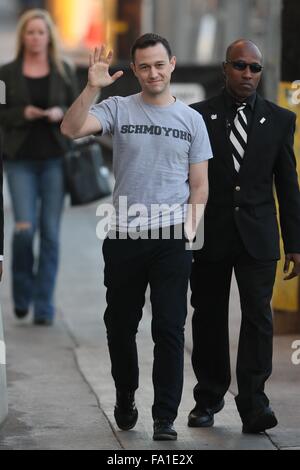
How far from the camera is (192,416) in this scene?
6605mm

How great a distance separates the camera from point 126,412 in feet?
21.3

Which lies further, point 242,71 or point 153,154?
point 242,71

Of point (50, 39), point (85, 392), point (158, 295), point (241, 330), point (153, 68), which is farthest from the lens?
point (50, 39)

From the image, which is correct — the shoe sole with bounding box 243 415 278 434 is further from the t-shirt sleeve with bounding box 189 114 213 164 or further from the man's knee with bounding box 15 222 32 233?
the man's knee with bounding box 15 222 32 233

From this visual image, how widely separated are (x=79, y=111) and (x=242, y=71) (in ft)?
2.76

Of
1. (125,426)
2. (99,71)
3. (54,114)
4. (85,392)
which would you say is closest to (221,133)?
(99,71)

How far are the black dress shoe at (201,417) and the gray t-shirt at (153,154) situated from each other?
40.1 inches

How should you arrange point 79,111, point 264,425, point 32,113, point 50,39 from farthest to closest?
1. point 50,39
2. point 32,113
3. point 264,425
4. point 79,111

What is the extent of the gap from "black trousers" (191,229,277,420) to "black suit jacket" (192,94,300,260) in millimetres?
66

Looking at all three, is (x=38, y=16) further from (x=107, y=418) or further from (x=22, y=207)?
(x=107, y=418)

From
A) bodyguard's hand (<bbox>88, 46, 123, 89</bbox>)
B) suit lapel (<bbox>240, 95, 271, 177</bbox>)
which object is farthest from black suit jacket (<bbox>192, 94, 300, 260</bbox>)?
bodyguard's hand (<bbox>88, 46, 123, 89</bbox>)

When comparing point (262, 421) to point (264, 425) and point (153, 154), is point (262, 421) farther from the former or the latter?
point (153, 154)

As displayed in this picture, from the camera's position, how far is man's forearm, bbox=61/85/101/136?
5.94 m

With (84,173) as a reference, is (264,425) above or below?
below
